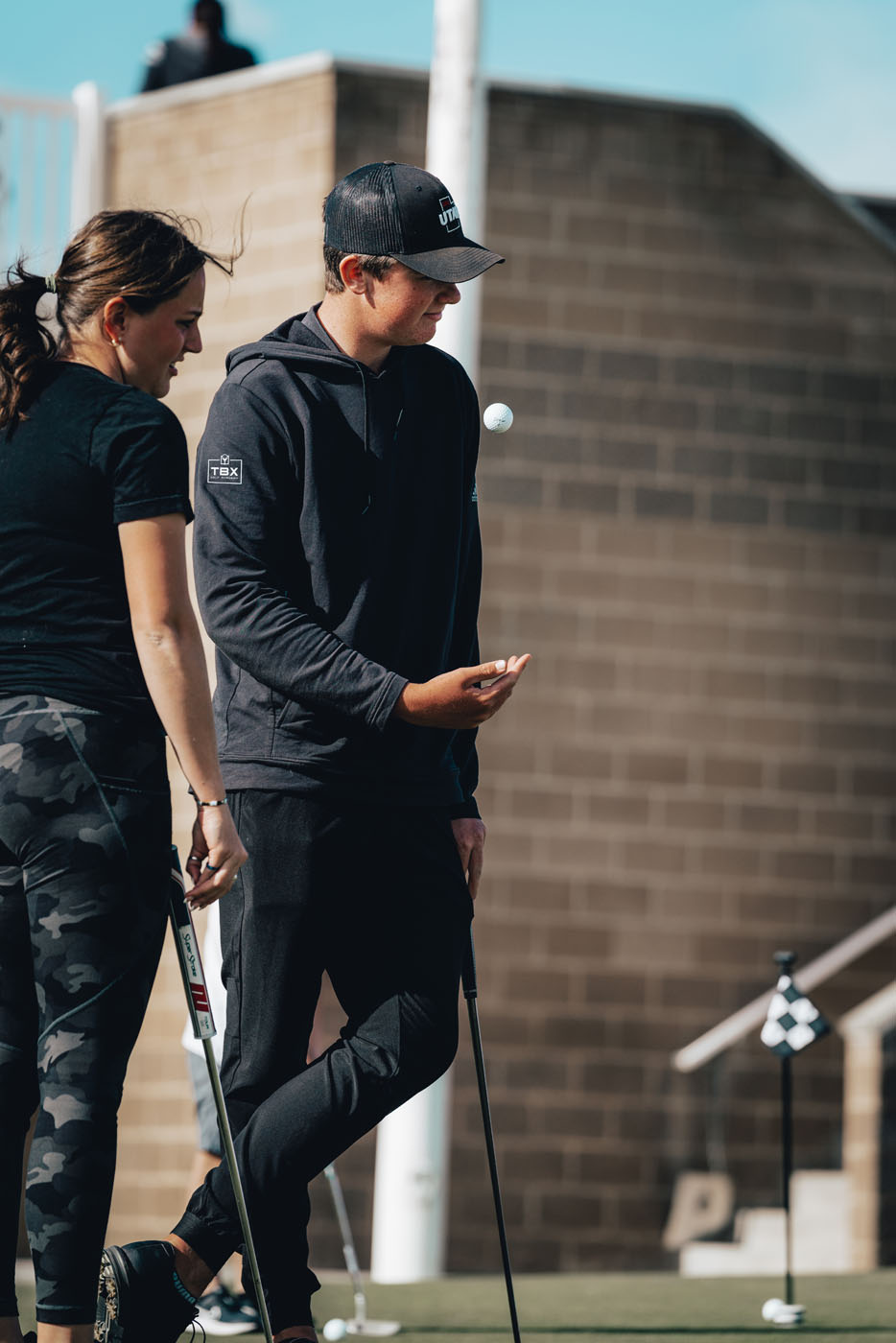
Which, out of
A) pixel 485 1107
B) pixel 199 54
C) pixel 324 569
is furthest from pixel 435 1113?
pixel 199 54

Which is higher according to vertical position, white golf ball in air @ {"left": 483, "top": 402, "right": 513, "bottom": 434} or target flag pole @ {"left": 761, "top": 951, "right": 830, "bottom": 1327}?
white golf ball in air @ {"left": 483, "top": 402, "right": 513, "bottom": 434}

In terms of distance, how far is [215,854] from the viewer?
3166 millimetres

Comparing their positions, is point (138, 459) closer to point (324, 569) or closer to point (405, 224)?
point (324, 569)

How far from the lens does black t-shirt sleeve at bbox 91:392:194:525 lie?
311 centimetres

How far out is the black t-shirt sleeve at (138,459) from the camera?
122 inches

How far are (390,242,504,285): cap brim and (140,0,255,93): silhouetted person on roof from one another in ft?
27.4

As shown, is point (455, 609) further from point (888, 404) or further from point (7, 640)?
point (888, 404)

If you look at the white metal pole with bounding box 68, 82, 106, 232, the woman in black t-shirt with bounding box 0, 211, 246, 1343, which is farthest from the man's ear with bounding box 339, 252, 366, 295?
the white metal pole with bounding box 68, 82, 106, 232

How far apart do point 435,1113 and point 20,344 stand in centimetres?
497

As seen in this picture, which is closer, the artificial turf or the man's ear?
the man's ear

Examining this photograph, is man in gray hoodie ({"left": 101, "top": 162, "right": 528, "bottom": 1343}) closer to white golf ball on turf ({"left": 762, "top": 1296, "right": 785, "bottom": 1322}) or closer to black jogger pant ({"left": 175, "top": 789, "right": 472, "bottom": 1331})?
black jogger pant ({"left": 175, "top": 789, "right": 472, "bottom": 1331})

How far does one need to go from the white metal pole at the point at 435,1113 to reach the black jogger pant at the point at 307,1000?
4184 millimetres

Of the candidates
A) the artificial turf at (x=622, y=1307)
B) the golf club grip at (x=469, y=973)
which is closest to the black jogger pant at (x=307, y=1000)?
the golf club grip at (x=469, y=973)

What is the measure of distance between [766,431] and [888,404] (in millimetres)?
728
